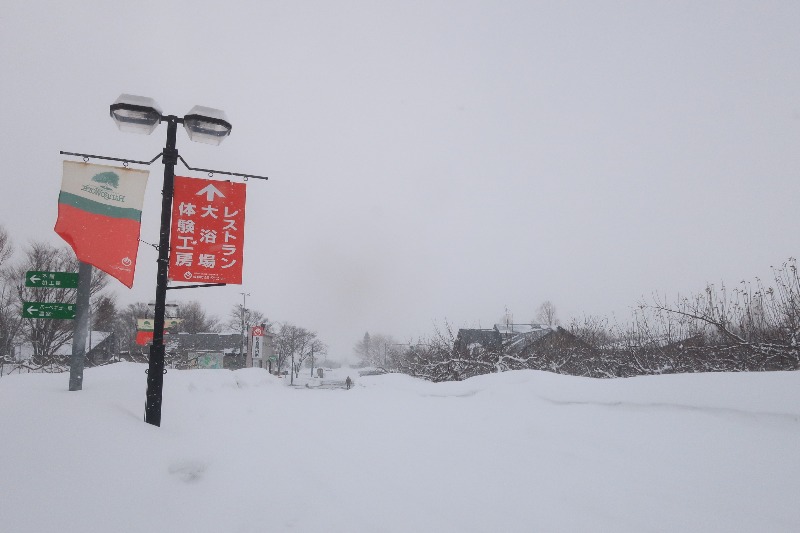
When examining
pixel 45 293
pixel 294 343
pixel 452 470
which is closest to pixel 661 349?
pixel 452 470

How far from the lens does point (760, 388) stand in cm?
380

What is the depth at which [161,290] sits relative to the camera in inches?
213

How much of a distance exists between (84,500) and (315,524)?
1804 millimetres

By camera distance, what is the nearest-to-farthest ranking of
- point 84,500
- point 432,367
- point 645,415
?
1. point 84,500
2. point 645,415
3. point 432,367

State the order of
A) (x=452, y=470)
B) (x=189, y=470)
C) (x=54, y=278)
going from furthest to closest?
1. (x=54, y=278)
2. (x=452, y=470)
3. (x=189, y=470)

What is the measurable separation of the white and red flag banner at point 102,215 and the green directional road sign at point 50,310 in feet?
5.66

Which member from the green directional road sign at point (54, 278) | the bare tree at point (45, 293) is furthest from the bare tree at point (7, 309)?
the green directional road sign at point (54, 278)

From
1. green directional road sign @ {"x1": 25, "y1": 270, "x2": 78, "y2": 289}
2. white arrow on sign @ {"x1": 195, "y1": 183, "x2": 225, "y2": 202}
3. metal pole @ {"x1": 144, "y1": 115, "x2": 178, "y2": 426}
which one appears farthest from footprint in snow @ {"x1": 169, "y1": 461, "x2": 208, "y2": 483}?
green directional road sign @ {"x1": 25, "y1": 270, "x2": 78, "y2": 289}

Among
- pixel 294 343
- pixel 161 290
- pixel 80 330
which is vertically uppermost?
pixel 161 290

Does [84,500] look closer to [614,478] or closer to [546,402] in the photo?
[614,478]

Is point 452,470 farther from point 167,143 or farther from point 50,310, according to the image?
point 50,310

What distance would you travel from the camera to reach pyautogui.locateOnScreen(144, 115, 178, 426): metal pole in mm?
5210

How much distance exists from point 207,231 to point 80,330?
2.77m

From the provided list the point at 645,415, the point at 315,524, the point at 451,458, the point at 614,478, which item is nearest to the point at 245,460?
the point at 315,524
